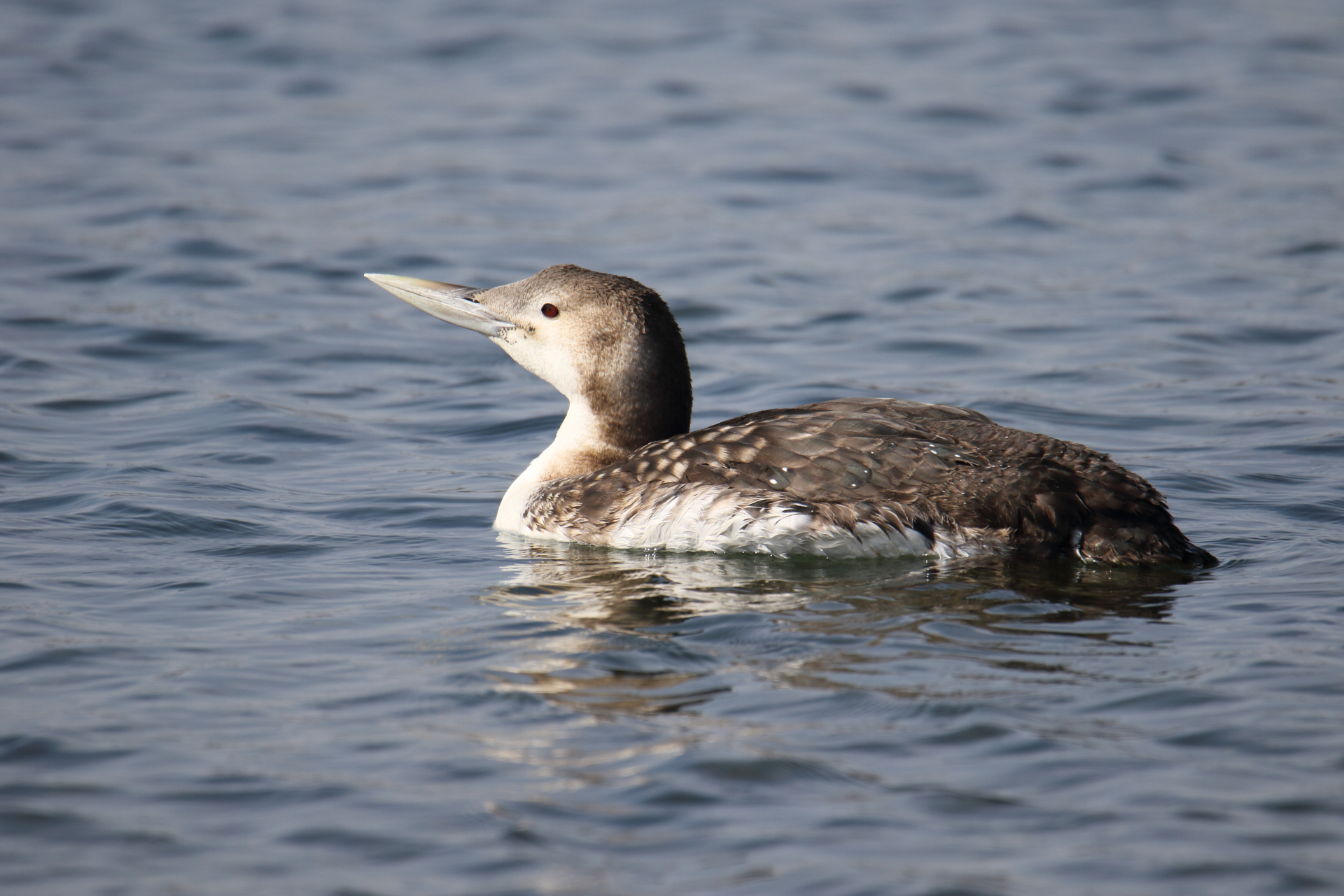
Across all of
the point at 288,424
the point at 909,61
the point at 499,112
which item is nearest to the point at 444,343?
the point at 288,424

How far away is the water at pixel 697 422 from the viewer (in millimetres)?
3703

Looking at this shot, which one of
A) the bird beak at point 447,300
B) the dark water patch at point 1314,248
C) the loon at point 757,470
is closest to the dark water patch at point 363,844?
the loon at point 757,470

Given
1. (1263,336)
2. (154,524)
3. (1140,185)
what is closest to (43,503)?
(154,524)

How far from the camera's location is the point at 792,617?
493cm

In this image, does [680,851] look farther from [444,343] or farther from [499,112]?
[499,112]

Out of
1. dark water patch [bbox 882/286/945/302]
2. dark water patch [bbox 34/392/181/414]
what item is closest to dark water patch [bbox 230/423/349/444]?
dark water patch [bbox 34/392/181/414]

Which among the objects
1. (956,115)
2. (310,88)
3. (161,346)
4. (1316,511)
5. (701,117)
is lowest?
(1316,511)

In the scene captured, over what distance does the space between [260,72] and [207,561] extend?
1072cm

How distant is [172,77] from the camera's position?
14.9 metres

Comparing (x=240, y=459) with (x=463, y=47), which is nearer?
(x=240, y=459)

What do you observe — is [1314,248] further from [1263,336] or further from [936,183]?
[936,183]

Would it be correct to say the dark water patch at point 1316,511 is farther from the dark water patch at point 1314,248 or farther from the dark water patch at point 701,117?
the dark water patch at point 701,117

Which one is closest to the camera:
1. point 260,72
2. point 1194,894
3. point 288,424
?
point 1194,894

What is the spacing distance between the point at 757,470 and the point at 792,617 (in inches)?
30.0
